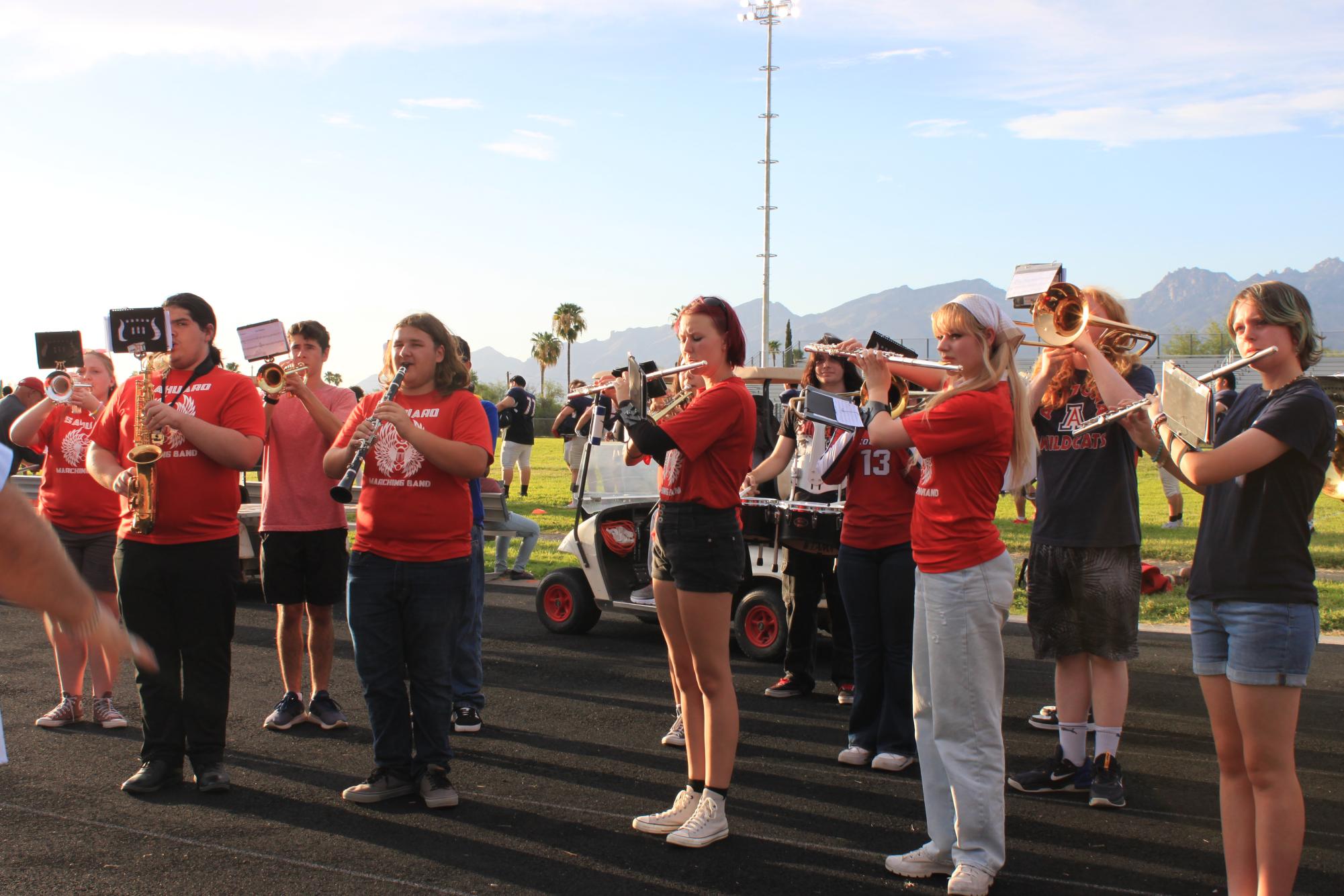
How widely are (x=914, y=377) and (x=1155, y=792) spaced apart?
2.26m

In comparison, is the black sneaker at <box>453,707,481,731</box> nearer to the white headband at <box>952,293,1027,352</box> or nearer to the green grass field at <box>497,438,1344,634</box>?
the white headband at <box>952,293,1027,352</box>

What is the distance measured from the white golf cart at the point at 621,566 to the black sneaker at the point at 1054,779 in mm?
2491

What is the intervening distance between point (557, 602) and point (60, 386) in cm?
380

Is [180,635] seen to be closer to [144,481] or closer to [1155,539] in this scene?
[144,481]

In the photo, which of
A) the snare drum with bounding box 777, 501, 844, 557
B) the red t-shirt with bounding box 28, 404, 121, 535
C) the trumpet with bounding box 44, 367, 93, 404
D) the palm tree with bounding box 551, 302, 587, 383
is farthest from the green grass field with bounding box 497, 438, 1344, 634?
the palm tree with bounding box 551, 302, 587, 383

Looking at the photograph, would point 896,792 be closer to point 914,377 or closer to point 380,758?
point 914,377

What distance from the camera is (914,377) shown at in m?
4.36

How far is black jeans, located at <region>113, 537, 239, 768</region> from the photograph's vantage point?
193 inches

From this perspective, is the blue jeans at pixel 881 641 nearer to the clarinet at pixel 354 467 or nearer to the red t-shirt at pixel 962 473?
the red t-shirt at pixel 962 473

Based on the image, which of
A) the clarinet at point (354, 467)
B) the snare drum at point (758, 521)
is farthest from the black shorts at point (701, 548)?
the snare drum at point (758, 521)

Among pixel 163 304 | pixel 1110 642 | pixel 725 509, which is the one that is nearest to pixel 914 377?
pixel 725 509

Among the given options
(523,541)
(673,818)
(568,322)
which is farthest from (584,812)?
(568,322)

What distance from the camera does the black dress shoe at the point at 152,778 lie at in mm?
4871

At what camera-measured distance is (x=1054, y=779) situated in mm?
4957
